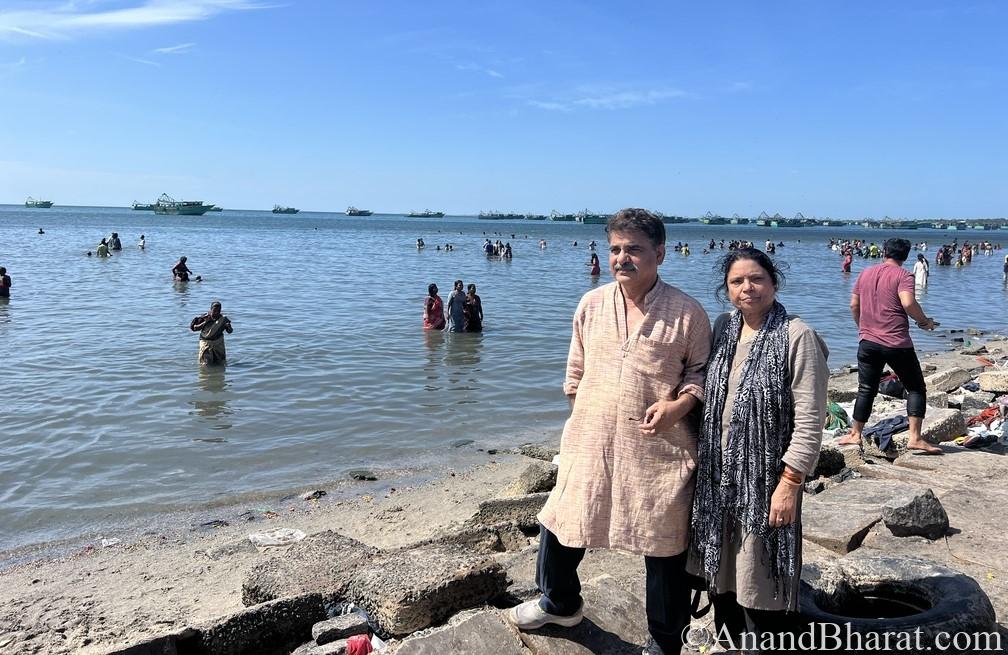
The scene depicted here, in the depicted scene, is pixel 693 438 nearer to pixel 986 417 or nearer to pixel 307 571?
pixel 307 571

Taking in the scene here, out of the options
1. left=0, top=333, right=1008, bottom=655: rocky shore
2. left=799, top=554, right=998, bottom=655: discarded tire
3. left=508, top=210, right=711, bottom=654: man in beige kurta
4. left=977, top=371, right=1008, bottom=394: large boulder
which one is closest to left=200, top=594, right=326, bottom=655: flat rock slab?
left=0, top=333, right=1008, bottom=655: rocky shore

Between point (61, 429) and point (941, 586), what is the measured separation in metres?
8.36

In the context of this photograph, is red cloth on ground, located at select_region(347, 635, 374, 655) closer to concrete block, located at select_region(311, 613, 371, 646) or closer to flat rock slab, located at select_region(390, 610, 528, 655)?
concrete block, located at select_region(311, 613, 371, 646)

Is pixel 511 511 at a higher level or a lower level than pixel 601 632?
lower

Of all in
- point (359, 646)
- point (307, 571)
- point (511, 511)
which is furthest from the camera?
point (511, 511)

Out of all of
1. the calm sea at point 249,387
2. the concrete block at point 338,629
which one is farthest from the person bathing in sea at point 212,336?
the concrete block at point 338,629

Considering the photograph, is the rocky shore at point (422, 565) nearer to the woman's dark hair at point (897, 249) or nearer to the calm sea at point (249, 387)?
the calm sea at point (249, 387)

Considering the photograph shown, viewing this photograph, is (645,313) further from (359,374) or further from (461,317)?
(461,317)

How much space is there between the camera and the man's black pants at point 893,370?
216 inches

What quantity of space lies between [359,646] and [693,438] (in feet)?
5.53

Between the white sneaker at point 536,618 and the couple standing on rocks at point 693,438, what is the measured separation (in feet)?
1.07

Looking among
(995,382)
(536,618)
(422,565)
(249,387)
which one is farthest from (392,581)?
(995,382)

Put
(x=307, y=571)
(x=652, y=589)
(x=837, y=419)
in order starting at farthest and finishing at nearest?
(x=837, y=419) < (x=307, y=571) < (x=652, y=589)

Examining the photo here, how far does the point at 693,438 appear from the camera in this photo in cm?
258
